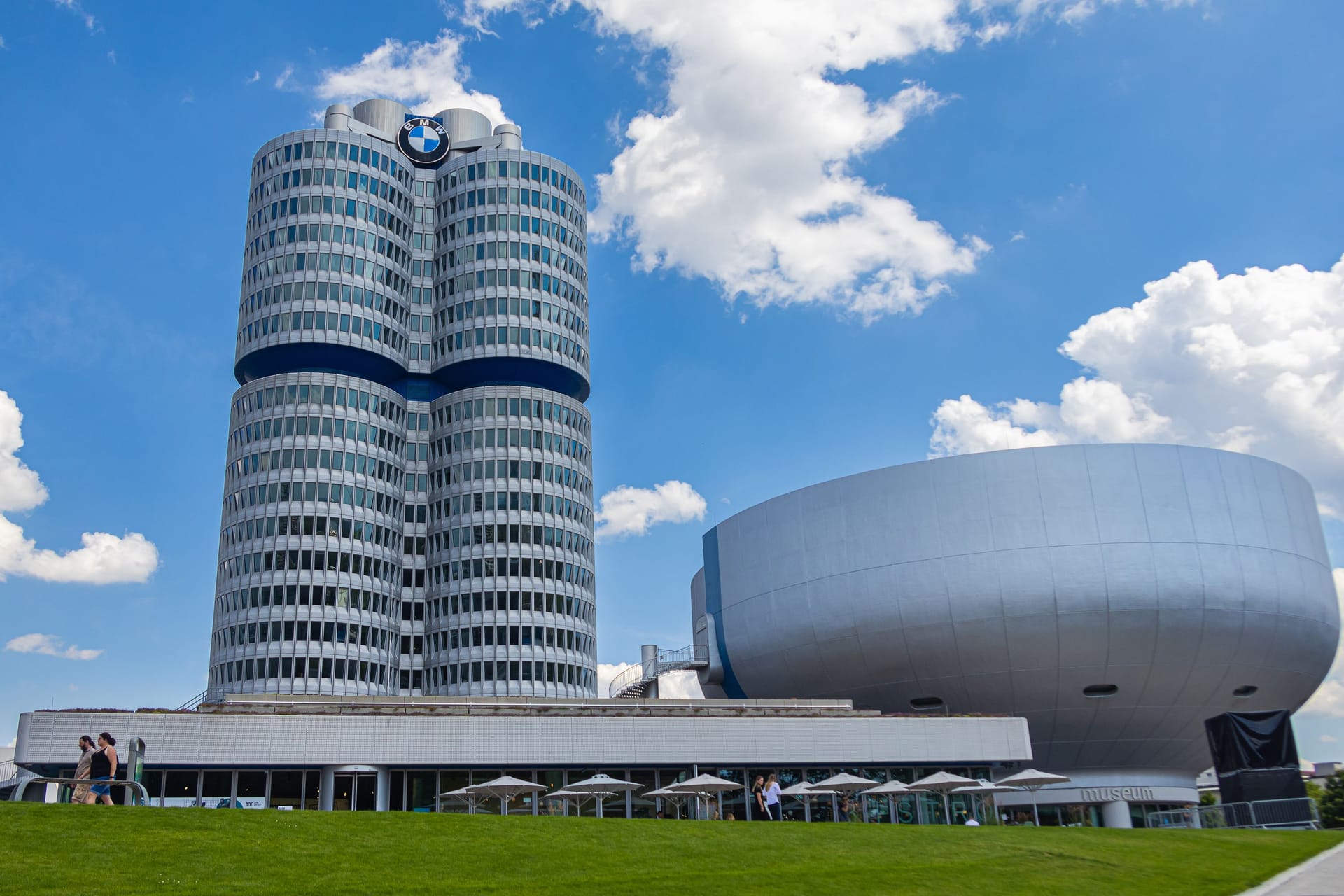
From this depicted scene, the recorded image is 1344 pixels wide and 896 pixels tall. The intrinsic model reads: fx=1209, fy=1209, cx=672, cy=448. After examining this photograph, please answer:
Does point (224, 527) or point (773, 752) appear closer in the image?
point (773, 752)

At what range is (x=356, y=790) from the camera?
188 ft

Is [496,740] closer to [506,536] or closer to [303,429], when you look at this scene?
[506,536]

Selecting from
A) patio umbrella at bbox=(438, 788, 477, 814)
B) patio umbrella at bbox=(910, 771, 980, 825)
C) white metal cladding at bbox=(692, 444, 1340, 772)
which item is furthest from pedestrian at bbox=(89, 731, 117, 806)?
white metal cladding at bbox=(692, 444, 1340, 772)

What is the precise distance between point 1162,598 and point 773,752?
29385 mm

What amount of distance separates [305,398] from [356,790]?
185 ft

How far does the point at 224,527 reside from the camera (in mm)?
107250

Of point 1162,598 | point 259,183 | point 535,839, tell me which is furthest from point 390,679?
point 535,839

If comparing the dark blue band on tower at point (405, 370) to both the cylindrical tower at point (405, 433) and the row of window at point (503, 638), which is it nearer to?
the cylindrical tower at point (405, 433)

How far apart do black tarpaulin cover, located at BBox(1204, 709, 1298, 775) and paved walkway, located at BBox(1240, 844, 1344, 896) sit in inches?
706

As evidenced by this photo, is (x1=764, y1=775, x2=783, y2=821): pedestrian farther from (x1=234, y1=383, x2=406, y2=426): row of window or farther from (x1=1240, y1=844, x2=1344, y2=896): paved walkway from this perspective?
(x1=234, y1=383, x2=406, y2=426): row of window

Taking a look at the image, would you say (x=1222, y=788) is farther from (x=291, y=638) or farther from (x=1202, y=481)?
(x=291, y=638)

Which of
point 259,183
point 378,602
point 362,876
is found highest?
point 259,183

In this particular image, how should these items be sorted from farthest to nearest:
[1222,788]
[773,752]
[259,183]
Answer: [259,183] → [773,752] → [1222,788]

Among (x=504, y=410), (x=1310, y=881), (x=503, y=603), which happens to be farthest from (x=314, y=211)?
(x=1310, y=881)
